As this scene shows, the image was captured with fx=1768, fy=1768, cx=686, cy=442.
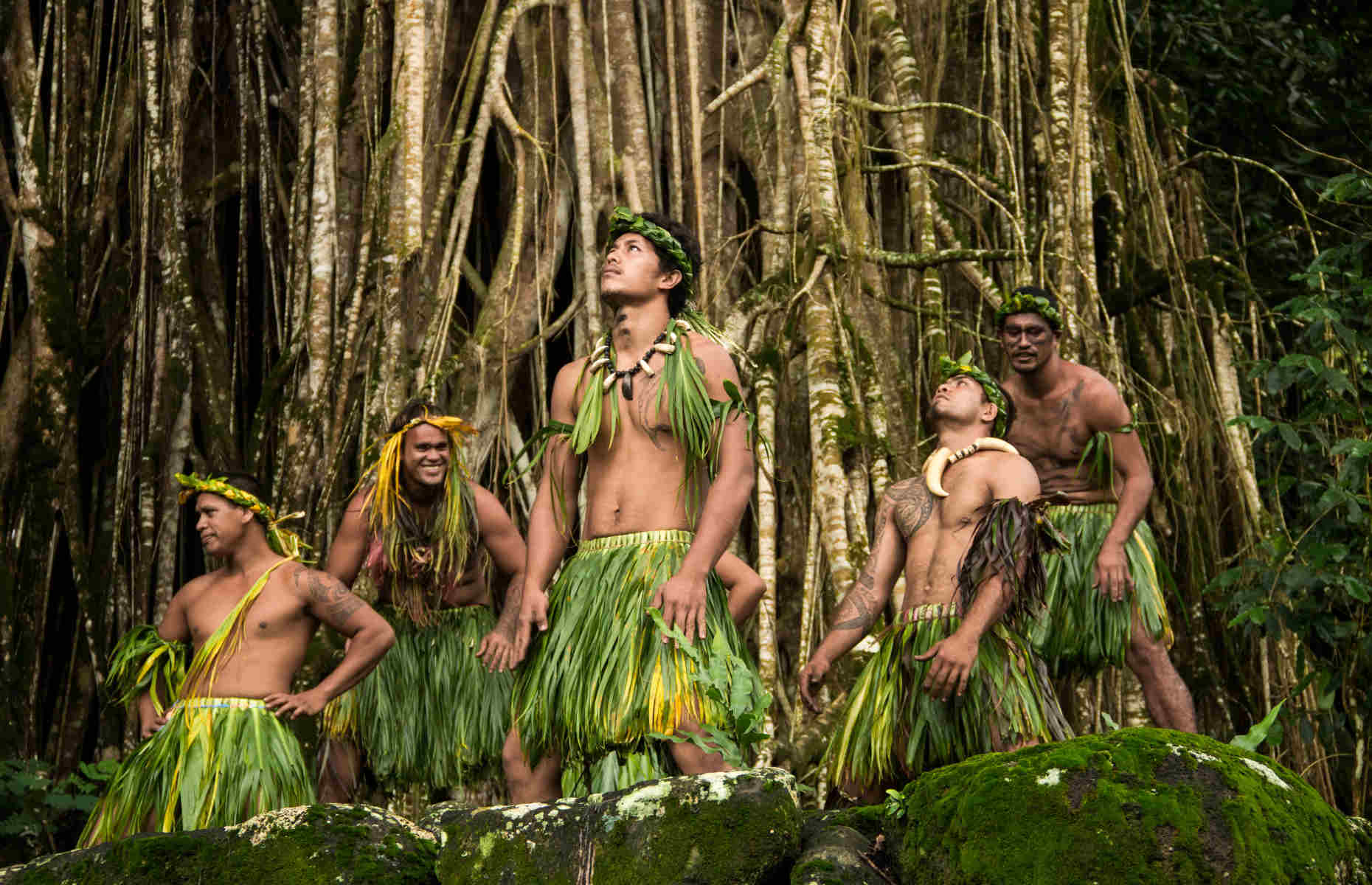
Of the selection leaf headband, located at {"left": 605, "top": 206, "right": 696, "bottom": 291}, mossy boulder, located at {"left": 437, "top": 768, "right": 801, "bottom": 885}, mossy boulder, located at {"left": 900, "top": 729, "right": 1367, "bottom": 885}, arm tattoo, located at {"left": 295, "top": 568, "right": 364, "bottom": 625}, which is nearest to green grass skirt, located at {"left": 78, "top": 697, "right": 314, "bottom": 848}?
arm tattoo, located at {"left": 295, "top": 568, "right": 364, "bottom": 625}

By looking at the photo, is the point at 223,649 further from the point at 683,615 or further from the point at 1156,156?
the point at 1156,156

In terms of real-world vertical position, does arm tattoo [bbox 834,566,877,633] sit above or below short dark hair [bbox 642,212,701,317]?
below

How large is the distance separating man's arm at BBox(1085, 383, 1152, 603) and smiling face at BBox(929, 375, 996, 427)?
2.69 feet

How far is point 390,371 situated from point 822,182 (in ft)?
4.93

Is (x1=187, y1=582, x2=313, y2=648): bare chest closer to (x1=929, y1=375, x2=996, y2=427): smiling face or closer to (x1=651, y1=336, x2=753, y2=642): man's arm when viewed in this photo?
(x1=651, y1=336, x2=753, y2=642): man's arm

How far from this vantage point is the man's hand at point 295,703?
425cm

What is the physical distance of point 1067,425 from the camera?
198 inches

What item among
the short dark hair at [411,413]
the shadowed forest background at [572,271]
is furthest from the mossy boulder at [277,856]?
the shadowed forest background at [572,271]

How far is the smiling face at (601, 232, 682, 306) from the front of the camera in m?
3.94

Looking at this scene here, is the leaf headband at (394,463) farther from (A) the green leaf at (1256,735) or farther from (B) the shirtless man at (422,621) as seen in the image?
(A) the green leaf at (1256,735)

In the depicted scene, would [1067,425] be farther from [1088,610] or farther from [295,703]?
[295,703]

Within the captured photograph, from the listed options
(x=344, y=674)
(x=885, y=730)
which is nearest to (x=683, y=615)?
(x=885, y=730)

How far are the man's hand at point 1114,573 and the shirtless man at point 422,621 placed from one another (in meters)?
1.61

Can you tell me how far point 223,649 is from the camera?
4266 mm
